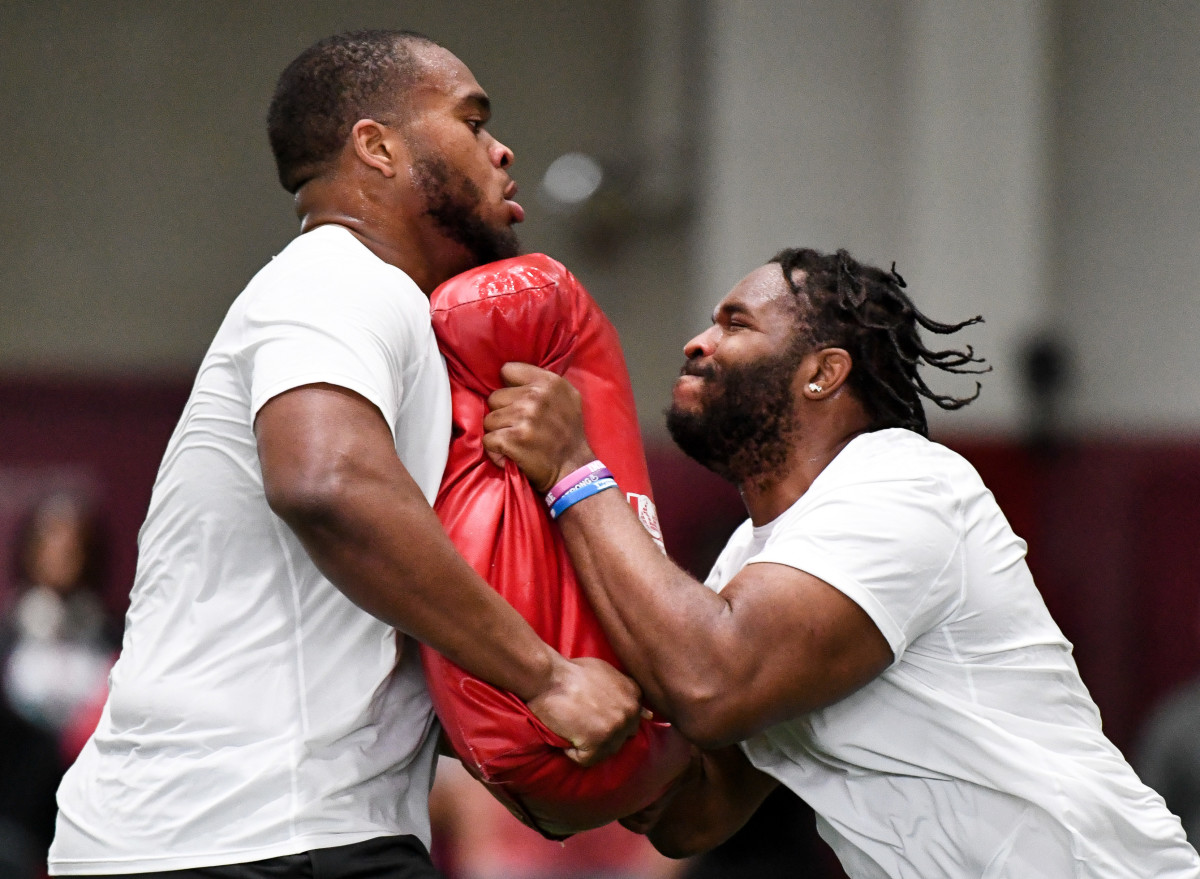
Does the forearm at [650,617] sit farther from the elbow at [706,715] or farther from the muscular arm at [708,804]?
the muscular arm at [708,804]

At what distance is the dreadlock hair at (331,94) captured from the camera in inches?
84.5

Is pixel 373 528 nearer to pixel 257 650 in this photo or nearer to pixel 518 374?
pixel 257 650

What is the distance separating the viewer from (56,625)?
16.3ft

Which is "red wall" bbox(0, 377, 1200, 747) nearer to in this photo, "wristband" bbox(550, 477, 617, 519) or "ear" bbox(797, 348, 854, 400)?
"ear" bbox(797, 348, 854, 400)

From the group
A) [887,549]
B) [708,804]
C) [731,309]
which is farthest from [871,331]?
[708,804]

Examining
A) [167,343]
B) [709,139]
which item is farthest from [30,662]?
[709,139]

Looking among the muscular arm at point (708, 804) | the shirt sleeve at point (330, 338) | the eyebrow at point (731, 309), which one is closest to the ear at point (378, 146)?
the shirt sleeve at point (330, 338)

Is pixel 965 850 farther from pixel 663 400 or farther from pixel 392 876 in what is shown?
pixel 663 400

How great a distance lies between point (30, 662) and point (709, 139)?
13.6 ft

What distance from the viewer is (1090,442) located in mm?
6645

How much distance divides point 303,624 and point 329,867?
1.02 feet

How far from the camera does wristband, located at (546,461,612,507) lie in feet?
6.64

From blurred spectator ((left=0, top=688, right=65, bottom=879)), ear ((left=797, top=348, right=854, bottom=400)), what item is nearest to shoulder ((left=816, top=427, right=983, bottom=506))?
ear ((left=797, top=348, right=854, bottom=400))

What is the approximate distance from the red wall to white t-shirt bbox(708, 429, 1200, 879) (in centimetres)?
373
